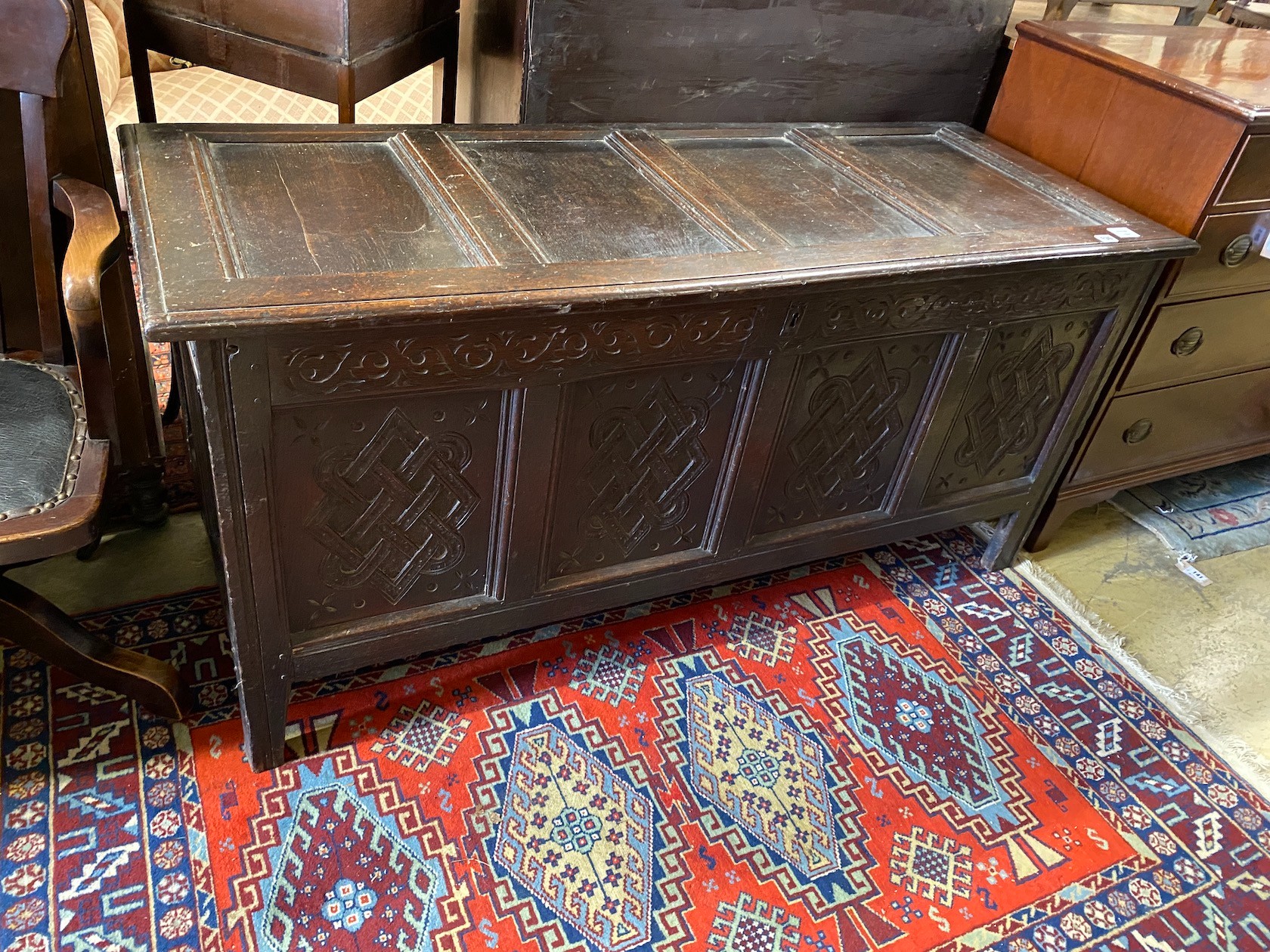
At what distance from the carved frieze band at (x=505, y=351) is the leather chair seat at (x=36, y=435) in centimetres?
36

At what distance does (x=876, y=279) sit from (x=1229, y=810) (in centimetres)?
117

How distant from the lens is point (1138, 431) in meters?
2.07

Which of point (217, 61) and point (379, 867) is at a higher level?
point (217, 61)

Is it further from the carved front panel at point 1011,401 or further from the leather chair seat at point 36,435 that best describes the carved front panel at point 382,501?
the carved front panel at point 1011,401

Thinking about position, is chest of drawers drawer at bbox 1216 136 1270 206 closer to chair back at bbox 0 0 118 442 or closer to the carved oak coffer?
the carved oak coffer

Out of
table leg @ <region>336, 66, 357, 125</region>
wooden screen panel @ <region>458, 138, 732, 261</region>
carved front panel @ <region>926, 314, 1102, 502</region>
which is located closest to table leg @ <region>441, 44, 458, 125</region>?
table leg @ <region>336, 66, 357, 125</region>

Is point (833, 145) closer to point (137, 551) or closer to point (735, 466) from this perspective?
point (735, 466)

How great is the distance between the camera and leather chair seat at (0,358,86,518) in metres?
1.20

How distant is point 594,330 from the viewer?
1292mm

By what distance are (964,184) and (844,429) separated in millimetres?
531

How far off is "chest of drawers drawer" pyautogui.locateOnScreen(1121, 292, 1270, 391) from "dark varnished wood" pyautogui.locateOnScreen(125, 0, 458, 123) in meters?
1.62

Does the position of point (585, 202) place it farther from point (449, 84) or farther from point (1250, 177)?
point (1250, 177)

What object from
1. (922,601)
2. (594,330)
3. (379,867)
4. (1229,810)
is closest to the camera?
(594,330)

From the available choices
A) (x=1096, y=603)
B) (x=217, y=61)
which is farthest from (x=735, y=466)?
(x=217, y=61)
